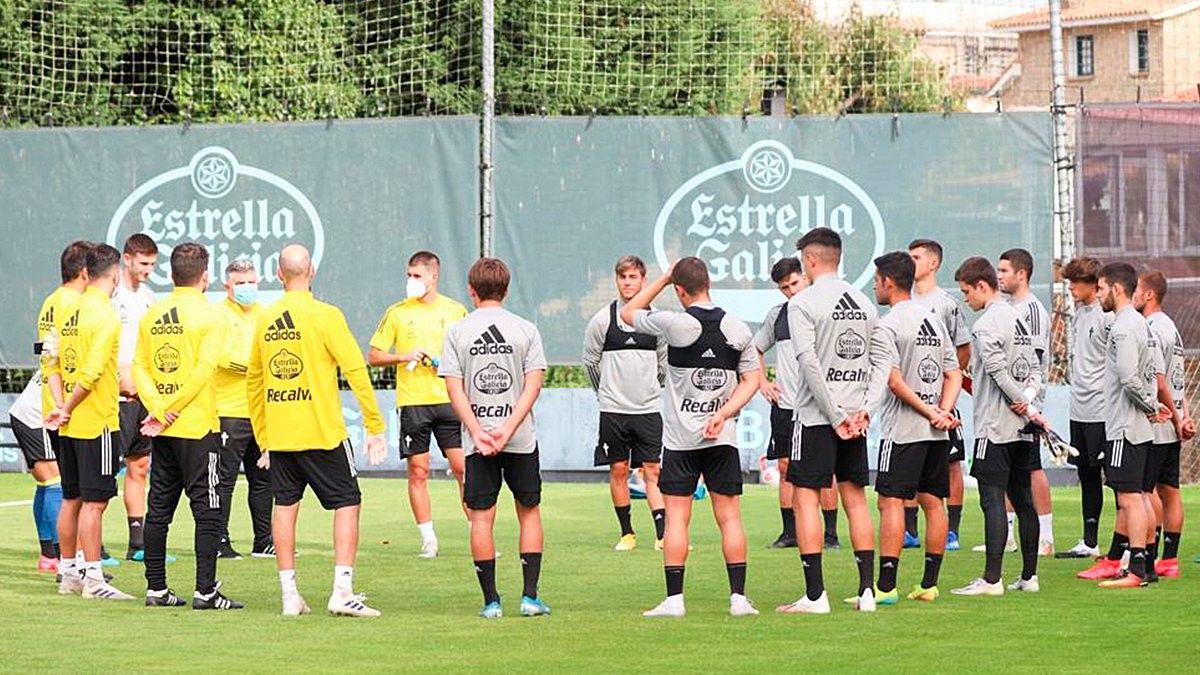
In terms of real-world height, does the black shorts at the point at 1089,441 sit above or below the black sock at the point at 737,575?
above

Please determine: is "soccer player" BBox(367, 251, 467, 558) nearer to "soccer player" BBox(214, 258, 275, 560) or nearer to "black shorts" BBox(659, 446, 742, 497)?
"soccer player" BBox(214, 258, 275, 560)

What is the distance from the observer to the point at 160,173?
20.2m

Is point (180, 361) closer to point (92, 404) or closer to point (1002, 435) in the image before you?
point (92, 404)

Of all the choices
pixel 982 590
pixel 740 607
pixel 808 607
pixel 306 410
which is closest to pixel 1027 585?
pixel 982 590

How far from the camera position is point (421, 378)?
13.2m

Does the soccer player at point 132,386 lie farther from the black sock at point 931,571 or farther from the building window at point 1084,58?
the building window at point 1084,58

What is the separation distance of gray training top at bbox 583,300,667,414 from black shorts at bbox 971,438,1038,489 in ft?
9.28

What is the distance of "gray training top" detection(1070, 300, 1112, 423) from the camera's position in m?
12.5

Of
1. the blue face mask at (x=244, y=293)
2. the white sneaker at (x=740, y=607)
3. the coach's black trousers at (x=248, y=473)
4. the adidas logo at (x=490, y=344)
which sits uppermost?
the blue face mask at (x=244, y=293)

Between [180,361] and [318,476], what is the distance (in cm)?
115

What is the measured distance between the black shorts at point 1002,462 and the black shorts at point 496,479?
2.58 metres

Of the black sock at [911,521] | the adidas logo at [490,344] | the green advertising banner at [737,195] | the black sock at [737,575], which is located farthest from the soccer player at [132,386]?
the green advertising banner at [737,195]

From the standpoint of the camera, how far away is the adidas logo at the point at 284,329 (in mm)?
9984

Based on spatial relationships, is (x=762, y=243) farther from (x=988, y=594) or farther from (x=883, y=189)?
(x=988, y=594)
